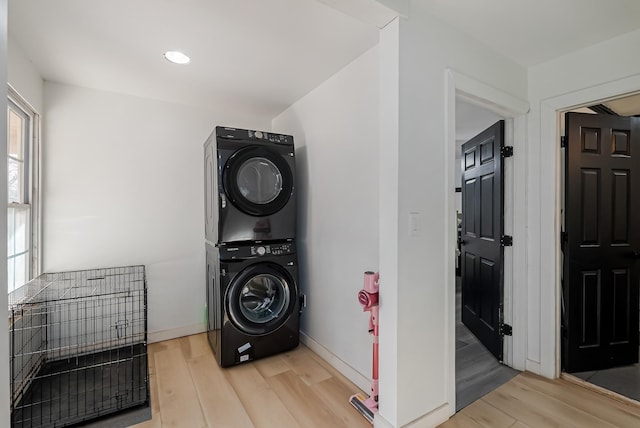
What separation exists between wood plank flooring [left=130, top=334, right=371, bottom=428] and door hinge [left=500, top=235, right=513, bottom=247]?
159cm

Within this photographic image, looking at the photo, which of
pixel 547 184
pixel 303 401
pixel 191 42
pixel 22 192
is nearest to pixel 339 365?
pixel 303 401

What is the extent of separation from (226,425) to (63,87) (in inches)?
113

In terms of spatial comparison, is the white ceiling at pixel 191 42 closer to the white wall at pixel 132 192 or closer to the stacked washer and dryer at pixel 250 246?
the white wall at pixel 132 192

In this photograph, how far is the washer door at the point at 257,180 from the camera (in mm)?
2305

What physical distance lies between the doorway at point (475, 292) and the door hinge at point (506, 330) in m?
0.06

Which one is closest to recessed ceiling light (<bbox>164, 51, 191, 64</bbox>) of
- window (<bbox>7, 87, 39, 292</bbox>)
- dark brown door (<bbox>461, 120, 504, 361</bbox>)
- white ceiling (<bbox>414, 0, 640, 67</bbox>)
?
window (<bbox>7, 87, 39, 292</bbox>)

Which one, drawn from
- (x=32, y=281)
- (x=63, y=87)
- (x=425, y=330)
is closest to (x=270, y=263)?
(x=425, y=330)

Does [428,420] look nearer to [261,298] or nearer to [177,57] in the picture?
[261,298]

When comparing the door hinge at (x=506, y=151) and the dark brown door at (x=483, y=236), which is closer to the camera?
the door hinge at (x=506, y=151)

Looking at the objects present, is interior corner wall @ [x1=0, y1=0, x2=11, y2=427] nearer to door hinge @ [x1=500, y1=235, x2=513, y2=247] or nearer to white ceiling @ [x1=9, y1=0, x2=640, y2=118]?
white ceiling @ [x1=9, y1=0, x2=640, y2=118]

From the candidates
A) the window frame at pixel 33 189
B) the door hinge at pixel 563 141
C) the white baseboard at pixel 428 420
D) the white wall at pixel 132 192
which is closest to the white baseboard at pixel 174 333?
the white wall at pixel 132 192

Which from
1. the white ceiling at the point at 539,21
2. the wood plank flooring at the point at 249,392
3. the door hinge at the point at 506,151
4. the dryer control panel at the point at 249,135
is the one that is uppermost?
the white ceiling at the point at 539,21

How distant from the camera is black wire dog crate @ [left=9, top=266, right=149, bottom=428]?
179 cm

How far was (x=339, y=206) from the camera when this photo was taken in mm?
2287
